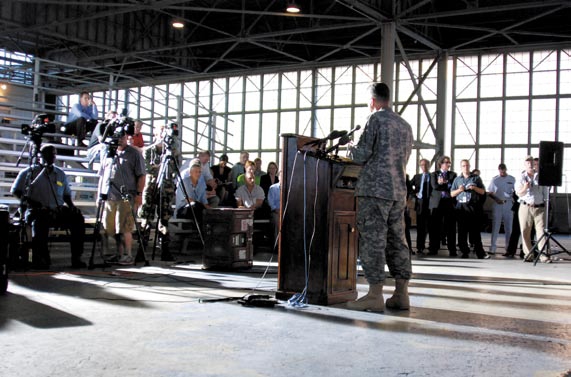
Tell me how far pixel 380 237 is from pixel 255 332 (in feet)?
4.60

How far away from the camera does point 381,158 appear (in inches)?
179

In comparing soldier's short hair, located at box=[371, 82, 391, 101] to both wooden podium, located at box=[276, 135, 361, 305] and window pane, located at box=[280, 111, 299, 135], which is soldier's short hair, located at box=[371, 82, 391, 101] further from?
window pane, located at box=[280, 111, 299, 135]

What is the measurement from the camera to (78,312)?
404 centimetres

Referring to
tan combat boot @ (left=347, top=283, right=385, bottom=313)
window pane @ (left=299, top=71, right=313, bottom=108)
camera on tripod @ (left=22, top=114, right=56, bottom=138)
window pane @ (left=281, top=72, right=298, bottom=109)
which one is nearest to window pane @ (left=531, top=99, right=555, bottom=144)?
window pane @ (left=299, top=71, right=313, bottom=108)

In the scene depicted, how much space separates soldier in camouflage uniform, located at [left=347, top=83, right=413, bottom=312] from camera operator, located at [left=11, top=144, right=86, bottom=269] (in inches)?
153

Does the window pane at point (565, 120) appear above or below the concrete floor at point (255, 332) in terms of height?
above

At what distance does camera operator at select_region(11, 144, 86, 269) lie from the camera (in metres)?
6.69

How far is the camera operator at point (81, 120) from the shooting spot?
A: 1152 centimetres

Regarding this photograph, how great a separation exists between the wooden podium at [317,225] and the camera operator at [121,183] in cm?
294

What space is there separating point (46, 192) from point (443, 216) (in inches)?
278

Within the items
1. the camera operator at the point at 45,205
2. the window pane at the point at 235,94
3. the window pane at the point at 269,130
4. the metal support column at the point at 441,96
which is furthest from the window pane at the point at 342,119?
the camera operator at the point at 45,205

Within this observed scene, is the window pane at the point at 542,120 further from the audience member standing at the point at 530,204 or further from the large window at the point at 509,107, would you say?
the audience member standing at the point at 530,204

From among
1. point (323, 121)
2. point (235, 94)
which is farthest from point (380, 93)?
point (235, 94)

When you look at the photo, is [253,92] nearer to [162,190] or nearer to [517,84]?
[517,84]
